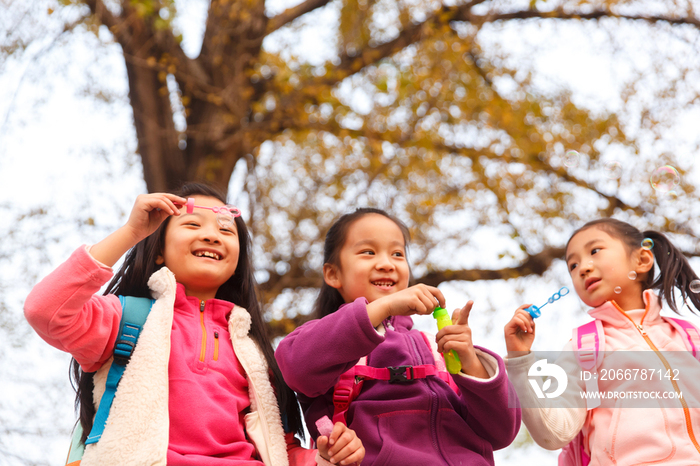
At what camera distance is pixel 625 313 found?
2561 mm

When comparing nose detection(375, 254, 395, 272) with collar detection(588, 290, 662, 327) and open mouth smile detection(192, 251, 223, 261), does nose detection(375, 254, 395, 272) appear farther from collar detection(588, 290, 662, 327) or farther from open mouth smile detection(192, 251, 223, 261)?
collar detection(588, 290, 662, 327)

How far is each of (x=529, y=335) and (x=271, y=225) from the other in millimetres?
4891

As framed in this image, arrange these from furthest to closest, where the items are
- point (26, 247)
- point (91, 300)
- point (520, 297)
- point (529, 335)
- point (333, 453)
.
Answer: point (520, 297)
point (26, 247)
point (529, 335)
point (91, 300)
point (333, 453)

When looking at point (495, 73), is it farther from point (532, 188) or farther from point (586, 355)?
point (586, 355)

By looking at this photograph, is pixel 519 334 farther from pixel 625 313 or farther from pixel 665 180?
pixel 665 180

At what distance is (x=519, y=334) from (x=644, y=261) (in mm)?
793

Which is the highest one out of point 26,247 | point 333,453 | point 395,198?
point 395,198

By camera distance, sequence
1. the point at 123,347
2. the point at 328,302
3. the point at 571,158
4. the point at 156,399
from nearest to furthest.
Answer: the point at 156,399 → the point at 123,347 → the point at 328,302 → the point at 571,158

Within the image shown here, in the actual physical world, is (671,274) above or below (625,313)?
above

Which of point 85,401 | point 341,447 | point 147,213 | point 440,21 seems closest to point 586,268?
point 341,447

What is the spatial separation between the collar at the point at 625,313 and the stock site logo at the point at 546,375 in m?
0.32

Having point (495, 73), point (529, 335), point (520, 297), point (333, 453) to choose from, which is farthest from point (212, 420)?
point (495, 73)

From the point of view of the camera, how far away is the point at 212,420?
2.07 meters

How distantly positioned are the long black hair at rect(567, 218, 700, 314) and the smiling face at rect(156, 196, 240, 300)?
4.91 feet
